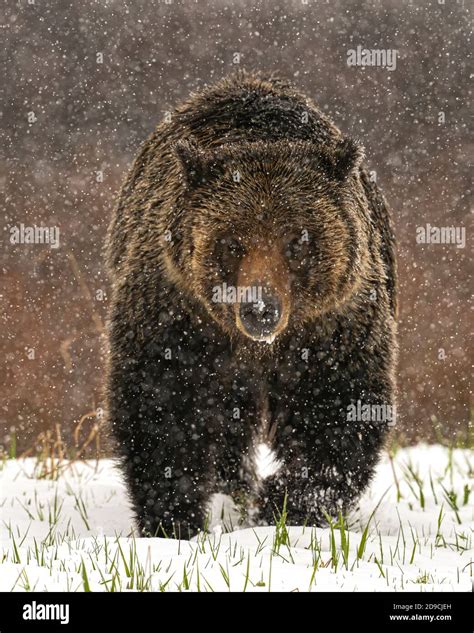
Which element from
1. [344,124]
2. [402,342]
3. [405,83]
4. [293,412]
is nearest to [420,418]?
[402,342]

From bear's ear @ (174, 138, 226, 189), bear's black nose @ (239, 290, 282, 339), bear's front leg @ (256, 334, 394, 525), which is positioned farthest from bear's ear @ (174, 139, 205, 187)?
bear's front leg @ (256, 334, 394, 525)

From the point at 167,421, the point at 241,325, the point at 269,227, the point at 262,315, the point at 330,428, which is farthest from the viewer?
the point at 330,428

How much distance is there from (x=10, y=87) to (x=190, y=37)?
3.08 meters

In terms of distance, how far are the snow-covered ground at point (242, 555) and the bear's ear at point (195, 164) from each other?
6.49 ft

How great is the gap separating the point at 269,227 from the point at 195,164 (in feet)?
2.05

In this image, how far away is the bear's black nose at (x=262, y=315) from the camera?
4473mm

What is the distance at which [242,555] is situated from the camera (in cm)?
403

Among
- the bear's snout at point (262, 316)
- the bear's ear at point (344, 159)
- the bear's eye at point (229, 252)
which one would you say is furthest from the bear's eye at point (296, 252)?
the bear's ear at point (344, 159)

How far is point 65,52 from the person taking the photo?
14.4 meters

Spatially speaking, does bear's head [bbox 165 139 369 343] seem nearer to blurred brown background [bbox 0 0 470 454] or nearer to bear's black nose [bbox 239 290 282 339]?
bear's black nose [bbox 239 290 282 339]

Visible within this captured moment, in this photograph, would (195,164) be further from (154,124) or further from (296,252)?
(154,124)

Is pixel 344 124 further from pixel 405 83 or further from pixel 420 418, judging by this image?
pixel 420 418

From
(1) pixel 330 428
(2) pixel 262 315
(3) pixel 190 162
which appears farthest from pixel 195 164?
(1) pixel 330 428

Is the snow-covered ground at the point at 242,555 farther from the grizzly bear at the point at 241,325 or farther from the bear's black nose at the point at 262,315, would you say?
the bear's black nose at the point at 262,315
